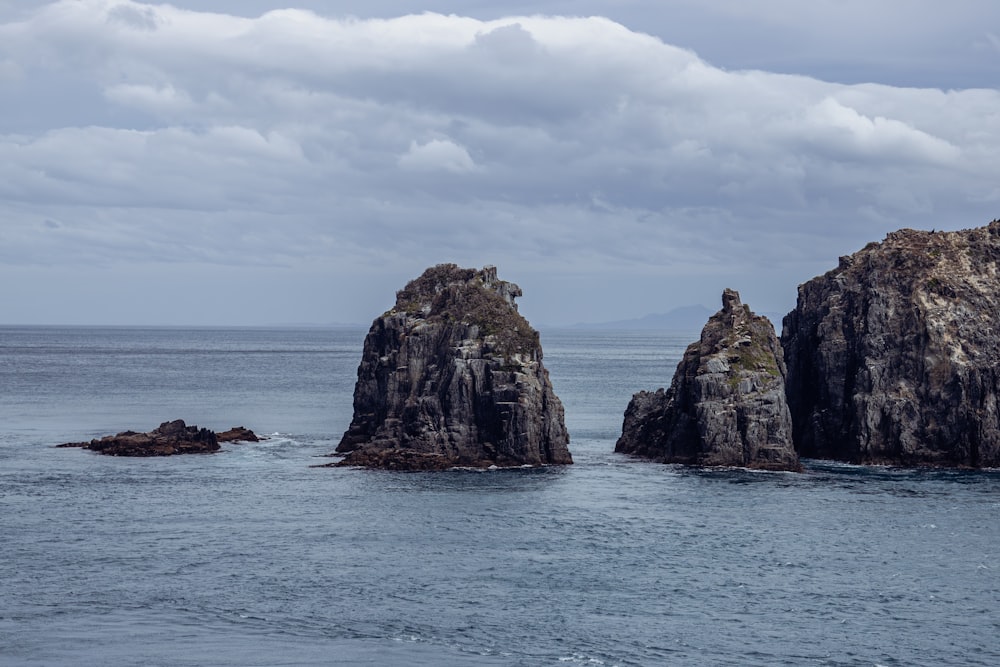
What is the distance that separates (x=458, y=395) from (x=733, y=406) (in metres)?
24.6

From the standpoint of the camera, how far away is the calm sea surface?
5506 cm

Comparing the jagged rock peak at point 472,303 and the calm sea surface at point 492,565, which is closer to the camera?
the calm sea surface at point 492,565

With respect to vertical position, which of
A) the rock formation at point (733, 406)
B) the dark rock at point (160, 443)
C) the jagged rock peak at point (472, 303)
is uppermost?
the jagged rock peak at point (472, 303)

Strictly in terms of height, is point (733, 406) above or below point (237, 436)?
above

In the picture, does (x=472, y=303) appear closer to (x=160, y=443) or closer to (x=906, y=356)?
(x=160, y=443)

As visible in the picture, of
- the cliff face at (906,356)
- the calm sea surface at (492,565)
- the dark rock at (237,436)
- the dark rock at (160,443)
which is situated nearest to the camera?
the calm sea surface at (492,565)

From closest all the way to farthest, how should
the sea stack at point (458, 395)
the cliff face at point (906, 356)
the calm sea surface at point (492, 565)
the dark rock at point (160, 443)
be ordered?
the calm sea surface at point (492, 565)
the sea stack at point (458, 395)
the cliff face at point (906, 356)
the dark rock at point (160, 443)

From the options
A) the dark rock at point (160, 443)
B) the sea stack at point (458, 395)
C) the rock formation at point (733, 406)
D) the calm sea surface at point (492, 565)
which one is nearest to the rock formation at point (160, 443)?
the dark rock at point (160, 443)

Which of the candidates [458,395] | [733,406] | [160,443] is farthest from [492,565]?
[160,443]

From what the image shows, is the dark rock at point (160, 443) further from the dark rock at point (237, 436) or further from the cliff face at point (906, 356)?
the cliff face at point (906, 356)

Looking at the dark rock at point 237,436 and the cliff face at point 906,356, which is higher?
the cliff face at point 906,356

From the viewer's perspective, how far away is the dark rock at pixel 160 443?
116 m

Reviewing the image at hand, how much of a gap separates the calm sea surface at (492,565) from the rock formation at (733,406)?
3.39m

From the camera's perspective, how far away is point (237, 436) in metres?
128
